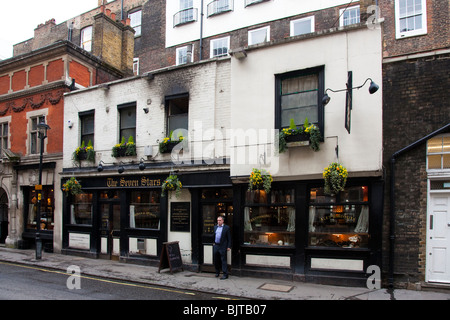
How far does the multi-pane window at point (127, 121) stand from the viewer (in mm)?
14055

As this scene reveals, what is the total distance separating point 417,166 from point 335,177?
7.50ft

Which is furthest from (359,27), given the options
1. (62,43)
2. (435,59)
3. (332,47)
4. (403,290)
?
(62,43)

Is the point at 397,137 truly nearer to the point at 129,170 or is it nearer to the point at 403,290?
the point at 403,290

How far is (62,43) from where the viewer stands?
15781 mm

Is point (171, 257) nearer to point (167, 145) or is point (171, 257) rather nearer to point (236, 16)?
point (167, 145)

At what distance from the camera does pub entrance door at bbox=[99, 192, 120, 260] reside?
45.7 ft

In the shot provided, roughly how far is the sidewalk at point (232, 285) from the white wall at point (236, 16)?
1353 cm

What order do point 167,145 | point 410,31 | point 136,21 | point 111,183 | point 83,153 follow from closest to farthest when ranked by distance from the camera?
1. point 167,145
2. point 111,183
3. point 83,153
4. point 410,31
5. point 136,21

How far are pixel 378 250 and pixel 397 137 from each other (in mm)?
3158

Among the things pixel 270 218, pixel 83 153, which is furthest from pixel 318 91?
pixel 83 153

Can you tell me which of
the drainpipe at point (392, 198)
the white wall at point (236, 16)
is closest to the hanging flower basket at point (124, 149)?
the drainpipe at point (392, 198)

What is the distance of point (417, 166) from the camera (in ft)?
30.6

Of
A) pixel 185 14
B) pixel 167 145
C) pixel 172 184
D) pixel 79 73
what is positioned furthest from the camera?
pixel 185 14

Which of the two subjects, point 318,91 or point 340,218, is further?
point 318,91
